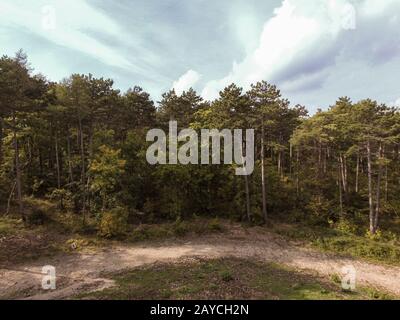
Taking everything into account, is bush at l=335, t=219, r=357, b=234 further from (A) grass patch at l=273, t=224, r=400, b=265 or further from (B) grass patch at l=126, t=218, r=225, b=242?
(B) grass patch at l=126, t=218, r=225, b=242

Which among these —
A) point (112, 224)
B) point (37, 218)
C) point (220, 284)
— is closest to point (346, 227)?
point (220, 284)

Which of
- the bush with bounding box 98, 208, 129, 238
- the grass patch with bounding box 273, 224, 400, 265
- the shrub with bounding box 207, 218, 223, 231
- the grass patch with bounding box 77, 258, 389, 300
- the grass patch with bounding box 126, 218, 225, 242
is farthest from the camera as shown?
the shrub with bounding box 207, 218, 223, 231

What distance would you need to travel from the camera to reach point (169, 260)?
1939cm

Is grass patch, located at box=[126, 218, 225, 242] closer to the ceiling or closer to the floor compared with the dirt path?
closer to the ceiling

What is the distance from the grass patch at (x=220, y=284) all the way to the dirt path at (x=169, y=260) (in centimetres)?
132

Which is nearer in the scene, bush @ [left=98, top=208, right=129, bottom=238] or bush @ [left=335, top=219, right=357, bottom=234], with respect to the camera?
bush @ [left=98, top=208, right=129, bottom=238]

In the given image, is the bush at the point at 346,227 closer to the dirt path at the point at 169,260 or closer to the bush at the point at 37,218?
the dirt path at the point at 169,260

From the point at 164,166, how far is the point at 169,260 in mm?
10345

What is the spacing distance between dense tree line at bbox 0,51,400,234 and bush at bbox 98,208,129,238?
64 centimetres

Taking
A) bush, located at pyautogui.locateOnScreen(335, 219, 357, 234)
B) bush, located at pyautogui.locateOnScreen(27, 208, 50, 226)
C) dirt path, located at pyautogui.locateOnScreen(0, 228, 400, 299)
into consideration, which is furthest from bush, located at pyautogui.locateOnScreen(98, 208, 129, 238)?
bush, located at pyautogui.locateOnScreen(335, 219, 357, 234)

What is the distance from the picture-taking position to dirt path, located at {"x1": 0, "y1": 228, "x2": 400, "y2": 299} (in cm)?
1550

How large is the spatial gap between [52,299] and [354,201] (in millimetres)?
29734
